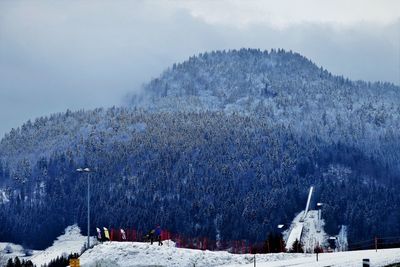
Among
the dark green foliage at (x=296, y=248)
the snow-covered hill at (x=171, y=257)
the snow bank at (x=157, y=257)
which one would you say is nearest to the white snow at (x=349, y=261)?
the snow-covered hill at (x=171, y=257)

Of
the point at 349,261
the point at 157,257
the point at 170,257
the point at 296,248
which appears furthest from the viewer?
the point at 296,248

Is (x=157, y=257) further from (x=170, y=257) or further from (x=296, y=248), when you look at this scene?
(x=296, y=248)

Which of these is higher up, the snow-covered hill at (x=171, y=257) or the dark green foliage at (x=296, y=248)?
the snow-covered hill at (x=171, y=257)

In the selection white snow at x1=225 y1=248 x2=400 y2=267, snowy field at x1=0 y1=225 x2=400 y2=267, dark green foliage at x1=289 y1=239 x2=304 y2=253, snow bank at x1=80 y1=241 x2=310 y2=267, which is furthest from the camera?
dark green foliage at x1=289 y1=239 x2=304 y2=253

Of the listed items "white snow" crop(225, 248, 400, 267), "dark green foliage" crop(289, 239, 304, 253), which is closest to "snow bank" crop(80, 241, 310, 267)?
"white snow" crop(225, 248, 400, 267)

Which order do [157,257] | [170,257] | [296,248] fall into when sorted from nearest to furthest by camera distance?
[170,257] → [157,257] → [296,248]

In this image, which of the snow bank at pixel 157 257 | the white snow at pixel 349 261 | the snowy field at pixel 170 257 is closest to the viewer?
the white snow at pixel 349 261

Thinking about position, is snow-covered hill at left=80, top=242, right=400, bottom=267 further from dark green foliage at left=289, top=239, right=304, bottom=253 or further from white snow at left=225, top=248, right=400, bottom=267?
dark green foliage at left=289, top=239, right=304, bottom=253

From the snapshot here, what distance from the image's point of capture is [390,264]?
55.4 m

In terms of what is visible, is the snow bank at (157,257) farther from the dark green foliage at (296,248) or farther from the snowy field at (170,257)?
the dark green foliage at (296,248)

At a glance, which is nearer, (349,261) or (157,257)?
(349,261)

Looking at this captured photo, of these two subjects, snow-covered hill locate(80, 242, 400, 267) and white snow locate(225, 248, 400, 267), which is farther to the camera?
snow-covered hill locate(80, 242, 400, 267)

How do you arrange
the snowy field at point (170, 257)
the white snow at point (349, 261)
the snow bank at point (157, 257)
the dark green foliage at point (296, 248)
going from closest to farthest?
the white snow at point (349, 261) < the snowy field at point (170, 257) < the snow bank at point (157, 257) < the dark green foliage at point (296, 248)

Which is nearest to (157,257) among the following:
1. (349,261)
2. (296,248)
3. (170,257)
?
(170,257)
